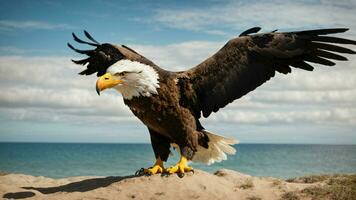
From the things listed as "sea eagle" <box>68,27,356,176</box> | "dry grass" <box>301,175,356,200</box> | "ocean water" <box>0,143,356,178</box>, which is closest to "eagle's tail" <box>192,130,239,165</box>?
"sea eagle" <box>68,27,356,176</box>

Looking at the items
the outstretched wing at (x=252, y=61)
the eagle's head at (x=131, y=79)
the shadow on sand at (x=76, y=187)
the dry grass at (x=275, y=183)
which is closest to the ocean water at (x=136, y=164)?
the dry grass at (x=275, y=183)

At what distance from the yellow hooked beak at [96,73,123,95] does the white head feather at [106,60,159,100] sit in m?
0.07

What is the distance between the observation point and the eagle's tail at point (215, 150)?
831 cm

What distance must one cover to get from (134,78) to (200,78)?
1163 millimetres

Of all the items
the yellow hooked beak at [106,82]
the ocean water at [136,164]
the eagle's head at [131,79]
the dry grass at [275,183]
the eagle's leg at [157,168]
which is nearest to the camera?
the yellow hooked beak at [106,82]

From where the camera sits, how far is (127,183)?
7910mm

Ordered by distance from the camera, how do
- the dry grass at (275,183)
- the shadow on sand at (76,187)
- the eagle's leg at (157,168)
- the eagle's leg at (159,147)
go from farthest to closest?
the dry grass at (275,183) → the shadow on sand at (76,187) → the eagle's leg at (157,168) → the eagle's leg at (159,147)

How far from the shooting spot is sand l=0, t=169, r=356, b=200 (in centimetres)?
766

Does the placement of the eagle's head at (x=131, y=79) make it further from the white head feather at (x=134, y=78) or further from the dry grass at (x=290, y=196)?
the dry grass at (x=290, y=196)

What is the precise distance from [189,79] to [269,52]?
4.30ft

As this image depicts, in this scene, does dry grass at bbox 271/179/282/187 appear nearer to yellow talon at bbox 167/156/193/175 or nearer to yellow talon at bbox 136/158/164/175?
yellow talon at bbox 167/156/193/175

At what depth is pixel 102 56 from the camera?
8453mm

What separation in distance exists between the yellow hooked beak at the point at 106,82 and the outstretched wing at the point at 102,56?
2.12 feet

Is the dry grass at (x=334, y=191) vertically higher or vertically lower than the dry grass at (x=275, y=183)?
lower
